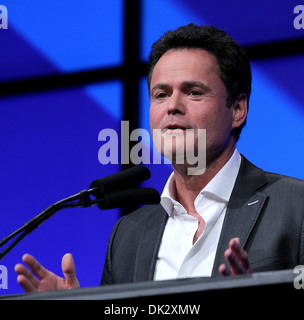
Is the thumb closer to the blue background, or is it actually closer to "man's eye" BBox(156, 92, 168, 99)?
"man's eye" BBox(156, 92, 168, 99)

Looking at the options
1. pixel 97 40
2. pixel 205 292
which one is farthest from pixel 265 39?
pixel 205 292

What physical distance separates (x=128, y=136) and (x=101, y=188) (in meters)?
1.34

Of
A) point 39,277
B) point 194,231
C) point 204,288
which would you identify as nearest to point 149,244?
point 194,231

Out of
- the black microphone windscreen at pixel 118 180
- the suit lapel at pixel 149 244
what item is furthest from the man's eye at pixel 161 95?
the black microphone windscreen at pixel 118 180

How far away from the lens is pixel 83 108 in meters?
2.86

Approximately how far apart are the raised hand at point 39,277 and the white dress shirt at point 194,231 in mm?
396

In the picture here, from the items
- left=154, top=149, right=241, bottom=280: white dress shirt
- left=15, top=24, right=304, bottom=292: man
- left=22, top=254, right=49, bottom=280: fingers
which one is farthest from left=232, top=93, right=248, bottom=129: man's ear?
left=22, top=254, right=49, bottom=280: fingers

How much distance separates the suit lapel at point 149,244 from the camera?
1.86 meters

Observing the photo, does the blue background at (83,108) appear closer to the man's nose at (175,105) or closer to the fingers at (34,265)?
the man's nose at (175,105)

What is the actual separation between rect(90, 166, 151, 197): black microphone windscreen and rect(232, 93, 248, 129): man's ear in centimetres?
77

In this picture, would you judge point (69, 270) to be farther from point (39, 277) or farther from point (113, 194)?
point (113, 194)

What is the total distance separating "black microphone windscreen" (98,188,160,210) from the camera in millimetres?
1282

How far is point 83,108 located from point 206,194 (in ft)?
3.68

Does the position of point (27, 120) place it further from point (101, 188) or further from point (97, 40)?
point (101, 188)
